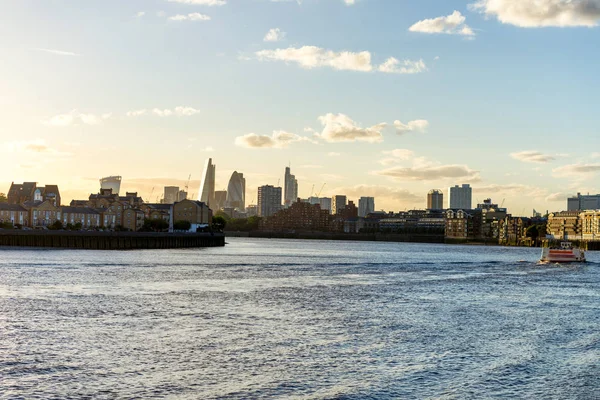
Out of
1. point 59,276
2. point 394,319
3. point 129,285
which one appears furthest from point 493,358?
point 59,276

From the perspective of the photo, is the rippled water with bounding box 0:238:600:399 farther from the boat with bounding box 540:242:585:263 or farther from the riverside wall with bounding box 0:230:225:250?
the riverside wall with bounding box 0:230:225:250

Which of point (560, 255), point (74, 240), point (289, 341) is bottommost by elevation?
point (289, 341)

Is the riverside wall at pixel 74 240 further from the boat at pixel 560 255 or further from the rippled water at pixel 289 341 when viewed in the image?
the rippled water at pixel 289 341

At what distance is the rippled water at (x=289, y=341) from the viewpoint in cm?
2675

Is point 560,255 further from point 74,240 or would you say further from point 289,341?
point 289,341

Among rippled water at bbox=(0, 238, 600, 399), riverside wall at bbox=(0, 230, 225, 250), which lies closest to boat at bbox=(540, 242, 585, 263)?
rippled water at bbox=(0, 238, 600, 399)

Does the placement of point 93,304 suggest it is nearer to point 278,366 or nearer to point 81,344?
point 81,344

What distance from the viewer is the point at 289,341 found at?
35656 mm

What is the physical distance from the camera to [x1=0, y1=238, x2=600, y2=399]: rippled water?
26750 mm

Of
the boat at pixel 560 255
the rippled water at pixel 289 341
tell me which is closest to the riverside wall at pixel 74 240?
the boat at pixel 560 255

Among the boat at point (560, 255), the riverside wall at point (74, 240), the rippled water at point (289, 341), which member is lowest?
the rippled water at point (289, 341)

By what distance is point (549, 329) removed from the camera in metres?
42.0

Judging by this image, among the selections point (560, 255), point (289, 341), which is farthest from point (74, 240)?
point (289, 341)

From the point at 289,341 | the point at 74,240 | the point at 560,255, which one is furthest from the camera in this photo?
the point at 74,240
